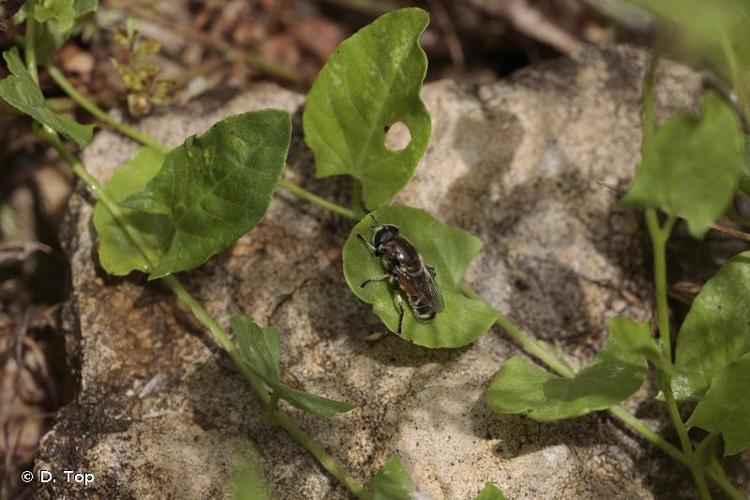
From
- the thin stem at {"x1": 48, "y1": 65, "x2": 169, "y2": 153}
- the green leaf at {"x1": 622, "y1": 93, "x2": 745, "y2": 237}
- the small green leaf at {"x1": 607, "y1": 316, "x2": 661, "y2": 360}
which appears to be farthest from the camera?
the thin stem at {"x1": 48, "y1": 65, "x2": 169, "y2": 153}

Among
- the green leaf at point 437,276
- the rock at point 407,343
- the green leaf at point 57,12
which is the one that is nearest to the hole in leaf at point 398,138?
A: the rock at point 407,343

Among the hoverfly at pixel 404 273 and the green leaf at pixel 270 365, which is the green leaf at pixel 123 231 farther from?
the hoverfly at pixel 404 273

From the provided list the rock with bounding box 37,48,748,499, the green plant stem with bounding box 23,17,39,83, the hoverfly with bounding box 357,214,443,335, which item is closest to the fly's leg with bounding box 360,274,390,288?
the hoverfly with bounding box 357,214,443,335

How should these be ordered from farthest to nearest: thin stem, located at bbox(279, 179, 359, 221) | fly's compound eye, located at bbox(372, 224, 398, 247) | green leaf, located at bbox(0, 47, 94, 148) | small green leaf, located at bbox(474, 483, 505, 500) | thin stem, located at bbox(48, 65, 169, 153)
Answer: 1. thin stem, located at bbox(48, 65, 169, 153)
2. thin stem, located at bbox(279, 179, 359, 221)
3. fly's compound eye, located at bbox(372, 224, 398, 247)
4. green leaf, located at bbox(0, 47, 94, 148)
5. small green leaf, located at bbox(474, 483, 505, 500)

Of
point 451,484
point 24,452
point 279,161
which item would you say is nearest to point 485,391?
point 451,484

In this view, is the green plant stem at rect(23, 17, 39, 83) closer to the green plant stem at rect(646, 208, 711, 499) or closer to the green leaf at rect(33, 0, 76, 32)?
the green leaf at rect(33, 0, 76, 32)

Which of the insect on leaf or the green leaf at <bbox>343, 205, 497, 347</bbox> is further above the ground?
the green leaf at <bbox>343, 205, 497, 347</bbox>

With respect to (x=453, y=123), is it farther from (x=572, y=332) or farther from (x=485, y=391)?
(x=485, y=391)
